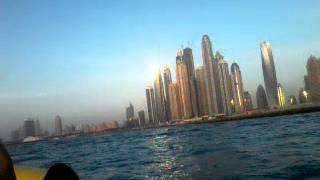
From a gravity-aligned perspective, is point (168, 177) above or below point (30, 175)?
below

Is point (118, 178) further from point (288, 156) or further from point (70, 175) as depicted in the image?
point (70, 175)

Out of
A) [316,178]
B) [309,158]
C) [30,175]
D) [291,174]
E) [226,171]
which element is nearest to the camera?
[30,175]

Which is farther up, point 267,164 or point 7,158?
point 7,158

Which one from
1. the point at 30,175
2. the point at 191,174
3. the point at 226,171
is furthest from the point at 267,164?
the point at 30,175

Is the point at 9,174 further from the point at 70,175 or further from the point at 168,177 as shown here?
the point at 168,177

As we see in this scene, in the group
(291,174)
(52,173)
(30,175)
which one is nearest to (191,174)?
(291,174)

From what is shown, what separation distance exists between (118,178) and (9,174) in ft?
44.0

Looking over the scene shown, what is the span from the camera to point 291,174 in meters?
13.6

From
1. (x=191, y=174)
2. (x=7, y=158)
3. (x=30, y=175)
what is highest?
(x=7, y=158)

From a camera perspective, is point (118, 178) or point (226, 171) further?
point (118, 178)

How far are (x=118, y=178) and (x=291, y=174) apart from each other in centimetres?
788

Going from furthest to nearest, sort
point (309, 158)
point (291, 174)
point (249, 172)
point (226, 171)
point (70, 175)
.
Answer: point (309, 158)
point (226, 171)
point (249, 172)
point (291, 174)
point (70, 175)

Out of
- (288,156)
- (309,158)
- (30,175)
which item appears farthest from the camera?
(288,156)

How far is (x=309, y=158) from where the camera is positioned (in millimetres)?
17016
